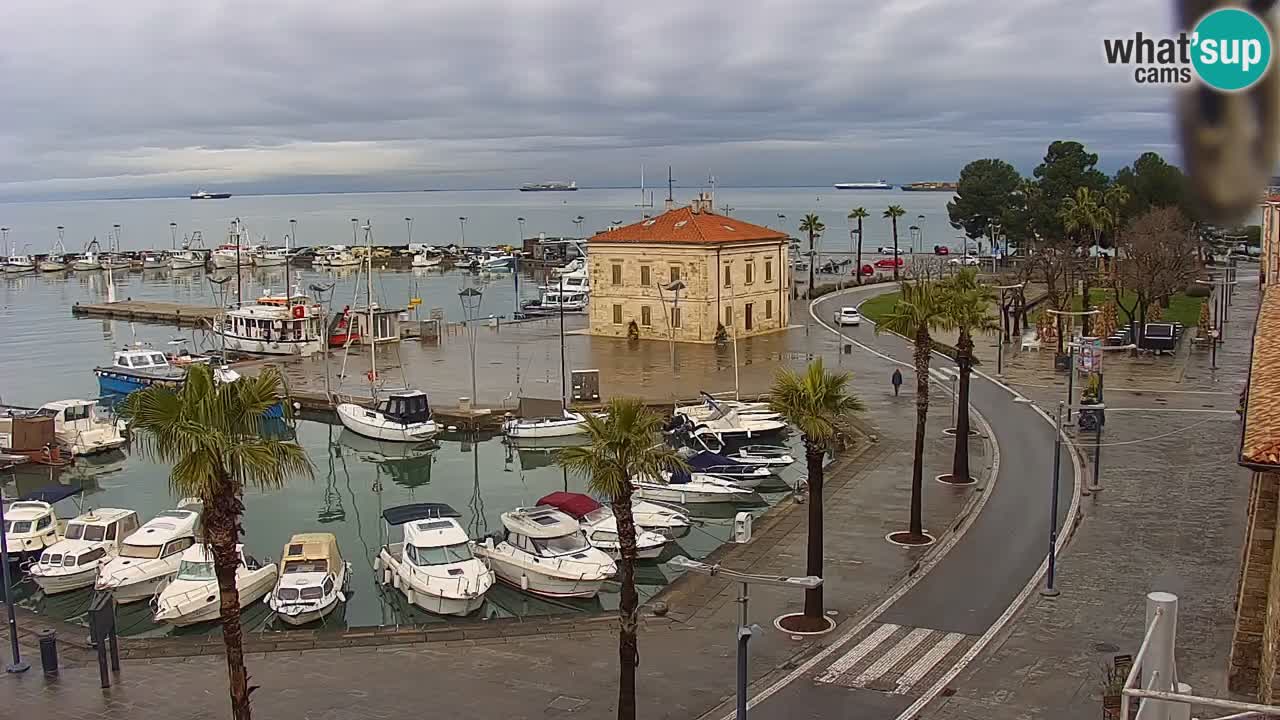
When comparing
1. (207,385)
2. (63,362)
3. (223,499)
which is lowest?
(63,362)

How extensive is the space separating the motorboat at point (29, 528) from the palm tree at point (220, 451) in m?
18.1

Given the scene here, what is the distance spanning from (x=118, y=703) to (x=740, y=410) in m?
30.8

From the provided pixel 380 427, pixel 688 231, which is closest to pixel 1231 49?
pixel 380 427

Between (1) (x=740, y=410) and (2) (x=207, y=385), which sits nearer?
(2) (x=207, y=385)

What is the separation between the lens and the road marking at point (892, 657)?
2127 centimetres

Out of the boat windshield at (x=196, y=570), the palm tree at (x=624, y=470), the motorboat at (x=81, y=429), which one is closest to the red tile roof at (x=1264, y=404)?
the palm tree at (x=624, y=470)

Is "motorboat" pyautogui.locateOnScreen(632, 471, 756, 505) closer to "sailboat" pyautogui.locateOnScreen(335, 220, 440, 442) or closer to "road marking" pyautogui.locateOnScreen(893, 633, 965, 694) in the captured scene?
"sailboat" pyautogui.locateOnScreen(335, 220, 440, 442)

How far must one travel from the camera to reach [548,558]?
2897 centimetres

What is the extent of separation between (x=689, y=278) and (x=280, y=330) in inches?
1056

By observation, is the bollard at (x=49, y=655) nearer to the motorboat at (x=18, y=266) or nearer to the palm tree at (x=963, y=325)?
the palm tree at (x=963, y=325)

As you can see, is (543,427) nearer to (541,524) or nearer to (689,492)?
(689,492)

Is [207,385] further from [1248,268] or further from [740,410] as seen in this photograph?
[1248,268]

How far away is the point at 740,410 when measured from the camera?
158 ft

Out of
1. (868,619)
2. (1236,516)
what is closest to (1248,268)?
(1236,516)
